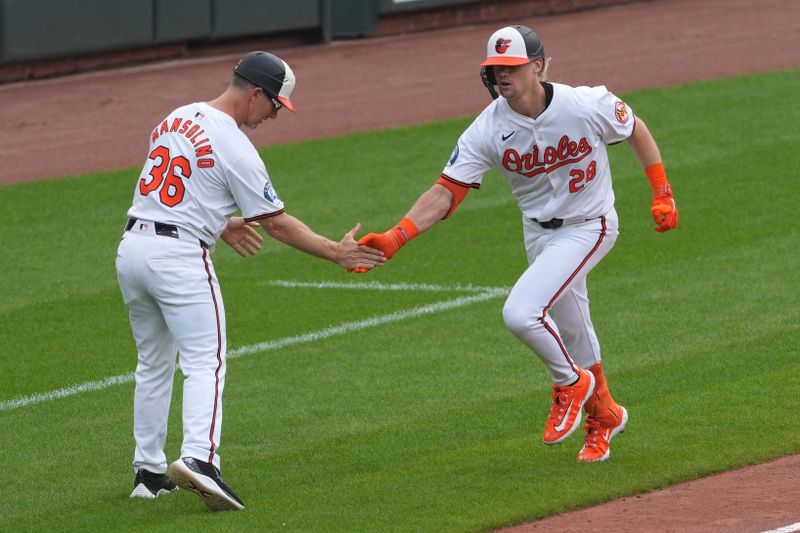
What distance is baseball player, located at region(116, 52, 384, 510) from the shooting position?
6348 mm

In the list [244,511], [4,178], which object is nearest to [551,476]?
[244,511]

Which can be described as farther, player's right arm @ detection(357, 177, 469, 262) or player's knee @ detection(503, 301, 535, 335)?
player's right arm @ detection(357, 177, 469, 262)

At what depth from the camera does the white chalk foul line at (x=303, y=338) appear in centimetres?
864

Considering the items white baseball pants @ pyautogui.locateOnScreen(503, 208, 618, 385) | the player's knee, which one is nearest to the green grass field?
white baseball pants @ pyautogui.locateOnScreen(503, 208, 618, 385)

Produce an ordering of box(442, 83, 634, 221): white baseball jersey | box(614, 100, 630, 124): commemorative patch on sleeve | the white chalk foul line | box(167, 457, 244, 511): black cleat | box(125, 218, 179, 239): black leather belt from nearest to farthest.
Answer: box(167, 457, 244, 511): black cleat
box(125, 218, 179, 239): black leather belt
box(442, 83, 634, 221): white baseball jersey
box(614, 100, 630, 124): commemorative patch on sleeve
the white chalk foul line

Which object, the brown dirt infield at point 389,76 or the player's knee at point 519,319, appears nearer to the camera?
the player's knee at point 519,319

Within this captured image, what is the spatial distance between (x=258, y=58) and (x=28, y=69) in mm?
12363

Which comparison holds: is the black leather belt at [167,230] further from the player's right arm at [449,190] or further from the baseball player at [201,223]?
the player's right arm at [449,190]

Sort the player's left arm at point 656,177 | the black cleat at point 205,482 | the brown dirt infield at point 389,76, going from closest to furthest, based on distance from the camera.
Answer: the black cleat at point 205,482 < the player's left arm at point 656,177 < the brown dirt infield at point 389,76

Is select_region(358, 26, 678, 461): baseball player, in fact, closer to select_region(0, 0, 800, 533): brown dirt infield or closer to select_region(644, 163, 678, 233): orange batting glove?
select_region(644, 163, 678, 233): orange batting glove

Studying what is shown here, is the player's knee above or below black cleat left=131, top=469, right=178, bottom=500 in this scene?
above

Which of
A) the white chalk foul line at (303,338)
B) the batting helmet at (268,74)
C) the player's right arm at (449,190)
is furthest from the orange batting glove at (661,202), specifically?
the white chalk foul line at (303,338)

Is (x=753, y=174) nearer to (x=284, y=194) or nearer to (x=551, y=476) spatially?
(x=284, y=194)

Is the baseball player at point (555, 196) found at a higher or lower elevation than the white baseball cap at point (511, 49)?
lower
